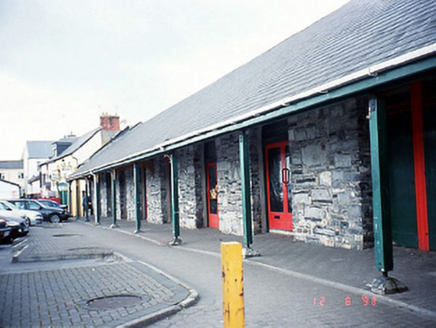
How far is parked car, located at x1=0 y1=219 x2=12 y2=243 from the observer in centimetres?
1463

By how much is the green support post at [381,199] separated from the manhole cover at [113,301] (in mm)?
3233

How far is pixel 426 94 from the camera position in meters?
7.64

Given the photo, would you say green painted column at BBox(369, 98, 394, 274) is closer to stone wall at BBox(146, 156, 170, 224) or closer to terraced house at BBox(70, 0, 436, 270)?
terraced house at BBox(70, 0, 436, 270)

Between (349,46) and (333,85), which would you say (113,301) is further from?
(349,46)

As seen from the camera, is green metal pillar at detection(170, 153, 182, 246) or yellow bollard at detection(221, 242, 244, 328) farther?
green metal pillar at detection(170, 153, 182, 246)

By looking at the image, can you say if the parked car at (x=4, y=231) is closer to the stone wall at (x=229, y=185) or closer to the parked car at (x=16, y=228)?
the parked car at (x=16, y=228)

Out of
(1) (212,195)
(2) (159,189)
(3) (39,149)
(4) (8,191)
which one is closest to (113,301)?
(1) (212,195)

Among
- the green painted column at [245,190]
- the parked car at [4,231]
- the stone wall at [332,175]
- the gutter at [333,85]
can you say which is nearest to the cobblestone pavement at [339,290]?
the stone wall at [332,175]

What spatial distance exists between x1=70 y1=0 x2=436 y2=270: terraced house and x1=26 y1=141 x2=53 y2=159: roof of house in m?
65.6

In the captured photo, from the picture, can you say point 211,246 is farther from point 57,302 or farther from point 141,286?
point 57,302

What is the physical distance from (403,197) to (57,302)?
6312mm

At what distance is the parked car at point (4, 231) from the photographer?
48.0 ft

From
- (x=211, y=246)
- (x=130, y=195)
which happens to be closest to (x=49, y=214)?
(x=130, y=195)
